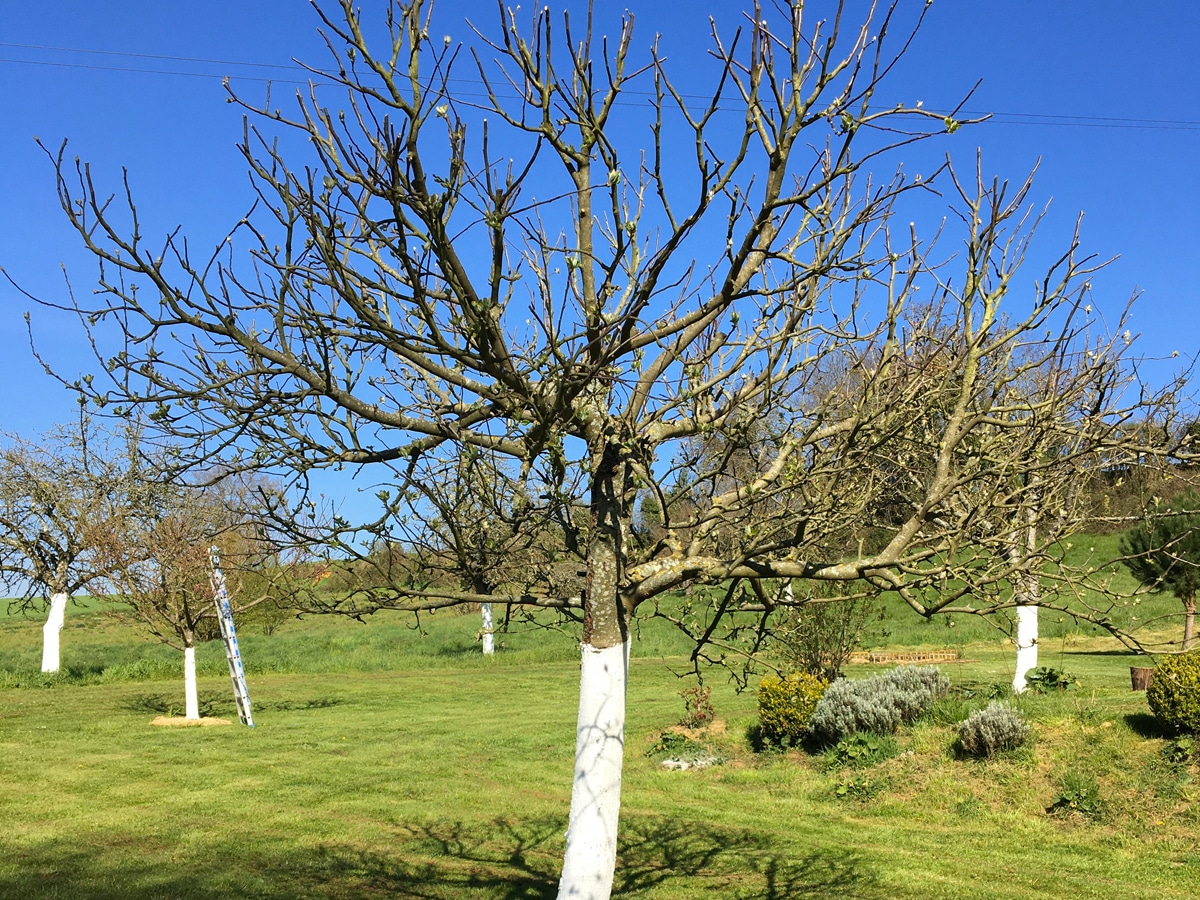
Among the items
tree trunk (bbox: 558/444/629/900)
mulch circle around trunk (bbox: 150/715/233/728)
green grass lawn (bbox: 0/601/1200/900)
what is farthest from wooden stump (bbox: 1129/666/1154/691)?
mulch circle around trunk (bbox: 150/715/233/728)

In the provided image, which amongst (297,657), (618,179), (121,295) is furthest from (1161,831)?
(297,657)

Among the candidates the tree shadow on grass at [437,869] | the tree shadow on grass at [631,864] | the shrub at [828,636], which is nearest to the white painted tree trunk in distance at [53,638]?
the tree shadow on grass at [437,869]

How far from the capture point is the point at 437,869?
30.6ft

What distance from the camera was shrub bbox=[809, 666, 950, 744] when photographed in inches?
558

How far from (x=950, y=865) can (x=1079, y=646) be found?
18965 mm

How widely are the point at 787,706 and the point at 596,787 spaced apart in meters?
10.3

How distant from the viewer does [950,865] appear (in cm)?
963

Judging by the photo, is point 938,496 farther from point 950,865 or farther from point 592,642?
point 950,865

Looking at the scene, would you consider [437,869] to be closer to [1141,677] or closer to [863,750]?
[863,750]

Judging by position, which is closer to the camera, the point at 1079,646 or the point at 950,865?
the point at 950,865

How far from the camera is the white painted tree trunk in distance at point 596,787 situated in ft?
17.2

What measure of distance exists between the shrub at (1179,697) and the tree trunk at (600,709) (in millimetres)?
8543

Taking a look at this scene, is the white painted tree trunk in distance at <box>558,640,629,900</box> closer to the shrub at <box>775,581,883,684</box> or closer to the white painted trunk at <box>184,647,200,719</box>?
the shrub at <box>775,581,883,684</box>

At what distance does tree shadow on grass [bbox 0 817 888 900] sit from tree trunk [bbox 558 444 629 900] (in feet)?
10.4
